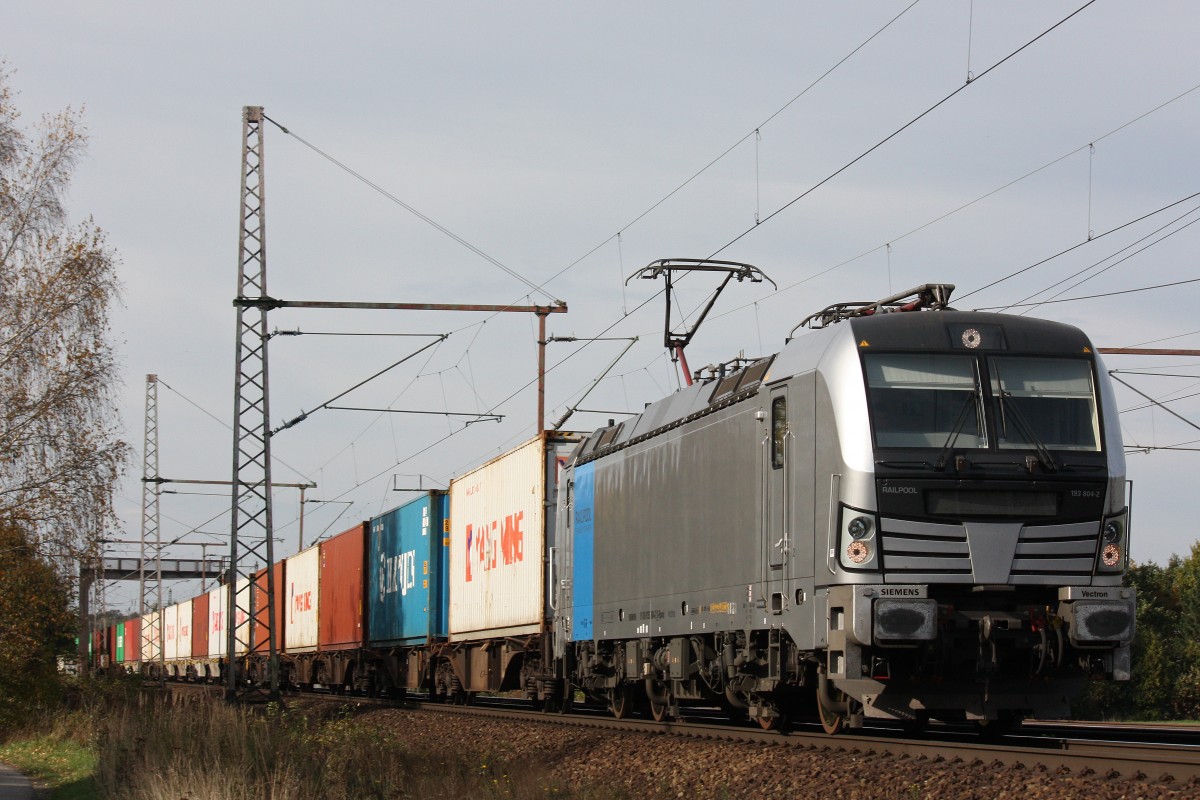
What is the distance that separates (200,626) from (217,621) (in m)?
5.42

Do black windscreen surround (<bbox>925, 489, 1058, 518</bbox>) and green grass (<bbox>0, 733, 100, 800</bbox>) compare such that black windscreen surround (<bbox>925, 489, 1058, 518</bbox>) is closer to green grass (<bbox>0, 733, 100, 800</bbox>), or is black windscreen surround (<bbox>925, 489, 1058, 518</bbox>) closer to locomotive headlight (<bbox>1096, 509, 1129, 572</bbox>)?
locomotive headlight (<bbox>1096, 509, 1129, 572</bbox>)

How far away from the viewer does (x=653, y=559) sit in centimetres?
1631

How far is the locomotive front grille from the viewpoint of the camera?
439 inches

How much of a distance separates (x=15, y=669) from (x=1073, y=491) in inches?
799

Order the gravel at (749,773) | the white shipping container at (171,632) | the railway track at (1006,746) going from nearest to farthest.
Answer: the gravel at (749,773) < the railway track at (1006,746) < the white shipping container at (171,632)

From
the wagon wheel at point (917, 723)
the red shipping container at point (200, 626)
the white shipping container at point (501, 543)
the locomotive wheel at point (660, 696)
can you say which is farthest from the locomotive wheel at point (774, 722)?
the red shipping container at point (200, 626)

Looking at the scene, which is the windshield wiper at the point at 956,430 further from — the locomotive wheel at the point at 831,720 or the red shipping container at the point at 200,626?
the red shipping container at the point at 200,626

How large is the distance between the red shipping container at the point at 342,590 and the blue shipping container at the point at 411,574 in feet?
1.96

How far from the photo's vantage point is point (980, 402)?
38.3 feet

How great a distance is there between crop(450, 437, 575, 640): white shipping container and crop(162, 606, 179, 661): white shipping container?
Answer: 41.9 metres

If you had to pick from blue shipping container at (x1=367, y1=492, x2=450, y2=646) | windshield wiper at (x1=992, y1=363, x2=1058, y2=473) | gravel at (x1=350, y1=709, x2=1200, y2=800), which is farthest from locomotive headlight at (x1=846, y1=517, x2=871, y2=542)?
blue shipping container at (x1=367, y1=492, x2=450, y2=646)

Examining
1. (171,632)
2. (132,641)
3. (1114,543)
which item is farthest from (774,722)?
(132,641)

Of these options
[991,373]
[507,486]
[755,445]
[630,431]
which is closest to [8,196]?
[507,486]

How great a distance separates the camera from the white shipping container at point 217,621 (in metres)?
49.4
